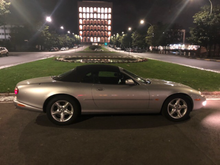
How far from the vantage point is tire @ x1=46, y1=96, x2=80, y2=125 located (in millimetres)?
4328

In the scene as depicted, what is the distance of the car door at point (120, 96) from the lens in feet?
14.3

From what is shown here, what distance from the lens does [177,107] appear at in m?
4.67

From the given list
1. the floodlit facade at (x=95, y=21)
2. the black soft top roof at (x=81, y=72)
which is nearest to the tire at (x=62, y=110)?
the black soft top roof at (x=81, y=72)

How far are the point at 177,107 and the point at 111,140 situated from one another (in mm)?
1964

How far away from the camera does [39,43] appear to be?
58438 mm

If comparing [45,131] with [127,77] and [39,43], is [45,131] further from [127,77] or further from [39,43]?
[39,43]

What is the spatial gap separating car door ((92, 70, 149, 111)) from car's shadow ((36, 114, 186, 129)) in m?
0.37

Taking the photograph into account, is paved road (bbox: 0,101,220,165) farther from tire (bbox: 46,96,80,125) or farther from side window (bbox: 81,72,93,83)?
side window (bbox: 81,72,93,83)

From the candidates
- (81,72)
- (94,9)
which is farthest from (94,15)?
(81,72)

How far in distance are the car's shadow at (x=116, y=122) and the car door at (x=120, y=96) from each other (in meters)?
0.37

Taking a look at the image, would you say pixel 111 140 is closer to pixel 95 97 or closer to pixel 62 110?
pixel 95 97

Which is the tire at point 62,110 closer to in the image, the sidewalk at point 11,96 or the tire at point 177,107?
the tire at point 177,107

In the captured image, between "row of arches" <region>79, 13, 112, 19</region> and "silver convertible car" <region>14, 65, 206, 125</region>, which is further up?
"row of arches" <region>79, 13, 112, 19</region>

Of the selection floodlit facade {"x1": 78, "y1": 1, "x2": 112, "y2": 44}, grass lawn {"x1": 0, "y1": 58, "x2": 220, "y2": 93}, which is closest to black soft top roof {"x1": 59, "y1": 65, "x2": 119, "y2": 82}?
grass lawn {"x1": 0, "y1": 58, "x2": 220, "y2": 93}
